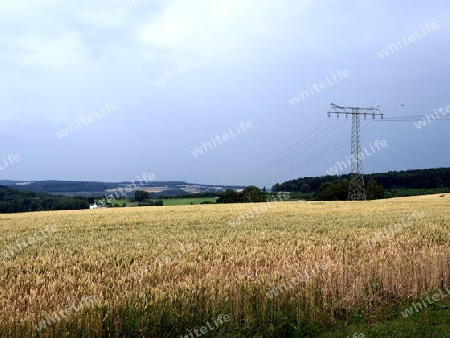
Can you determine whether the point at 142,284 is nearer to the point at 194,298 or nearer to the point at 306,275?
the point at 194,298

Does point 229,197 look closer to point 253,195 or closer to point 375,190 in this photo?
point 253,195

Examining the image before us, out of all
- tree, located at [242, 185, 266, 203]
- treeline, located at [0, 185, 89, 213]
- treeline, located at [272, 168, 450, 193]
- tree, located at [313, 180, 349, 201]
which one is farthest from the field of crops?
treeline, located at [272, 168, 450, 193]

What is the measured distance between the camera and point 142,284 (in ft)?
24.7

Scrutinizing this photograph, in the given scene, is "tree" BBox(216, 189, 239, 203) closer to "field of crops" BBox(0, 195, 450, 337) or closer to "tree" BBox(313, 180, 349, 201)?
"tree" BBox(313, 180, 349, 201)

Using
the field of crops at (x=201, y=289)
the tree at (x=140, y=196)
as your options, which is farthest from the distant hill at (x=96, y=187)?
the field of crops at (x=201, y=289)

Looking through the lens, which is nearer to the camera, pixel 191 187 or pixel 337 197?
pixel 337 197

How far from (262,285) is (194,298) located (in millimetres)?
1394

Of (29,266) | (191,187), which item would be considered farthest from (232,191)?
(29,266)

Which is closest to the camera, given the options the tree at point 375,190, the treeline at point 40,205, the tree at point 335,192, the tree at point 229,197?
the treeline at point 40,205

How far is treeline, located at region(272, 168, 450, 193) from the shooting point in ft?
378

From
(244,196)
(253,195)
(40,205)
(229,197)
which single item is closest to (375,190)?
(253,195)

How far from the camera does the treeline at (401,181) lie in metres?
115

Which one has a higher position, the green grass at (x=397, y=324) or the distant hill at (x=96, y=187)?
the distant hill at (x=96, y=187)

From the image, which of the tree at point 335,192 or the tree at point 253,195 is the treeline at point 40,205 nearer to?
the tree at point 253,195
